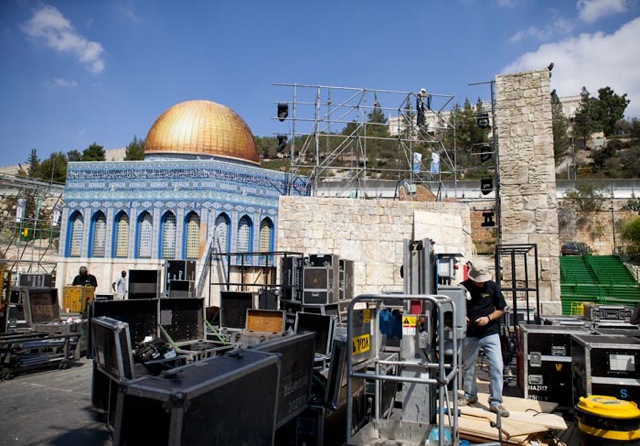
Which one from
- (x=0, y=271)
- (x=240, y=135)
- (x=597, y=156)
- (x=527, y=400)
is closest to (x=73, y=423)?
(x=0, y=271)

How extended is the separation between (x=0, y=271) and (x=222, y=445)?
25.6 ft

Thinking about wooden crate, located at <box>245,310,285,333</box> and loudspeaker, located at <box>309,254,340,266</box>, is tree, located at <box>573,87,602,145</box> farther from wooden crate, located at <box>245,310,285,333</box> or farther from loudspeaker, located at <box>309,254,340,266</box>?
wooden crate, located at <box>245,310,285,333</box>

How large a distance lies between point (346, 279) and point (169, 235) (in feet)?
33.0

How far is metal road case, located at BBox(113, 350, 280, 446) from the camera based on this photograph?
2506 millimetres

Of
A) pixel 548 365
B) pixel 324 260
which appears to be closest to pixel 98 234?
pixel 324 260

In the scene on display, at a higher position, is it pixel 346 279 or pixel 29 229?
pixel 29 229

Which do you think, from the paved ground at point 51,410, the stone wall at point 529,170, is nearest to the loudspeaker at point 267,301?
the paved ground at point 51,410

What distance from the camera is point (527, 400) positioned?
566cm

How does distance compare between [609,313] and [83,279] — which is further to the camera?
[83,279]

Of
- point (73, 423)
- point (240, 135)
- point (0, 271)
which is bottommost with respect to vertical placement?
point (73, 423)

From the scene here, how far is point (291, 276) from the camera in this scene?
41.0 feet

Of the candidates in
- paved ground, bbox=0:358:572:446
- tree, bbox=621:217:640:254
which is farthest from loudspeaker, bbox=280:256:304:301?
tree, bbox=621:217:640:254

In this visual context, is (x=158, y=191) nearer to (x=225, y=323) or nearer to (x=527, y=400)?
(x=225, y=323)

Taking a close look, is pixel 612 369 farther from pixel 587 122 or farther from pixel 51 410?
pixel 587 122
